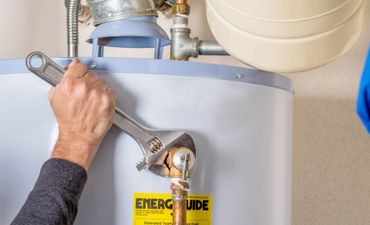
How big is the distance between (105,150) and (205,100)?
156 millimetres

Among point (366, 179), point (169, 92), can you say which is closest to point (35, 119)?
point (169, 92)

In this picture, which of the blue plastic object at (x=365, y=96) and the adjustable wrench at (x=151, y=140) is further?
the adjustable wrench at (x=151, y=140)

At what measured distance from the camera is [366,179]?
3.85 feet

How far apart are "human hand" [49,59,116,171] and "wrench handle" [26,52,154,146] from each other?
1 centimetres

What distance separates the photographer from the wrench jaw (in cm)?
69

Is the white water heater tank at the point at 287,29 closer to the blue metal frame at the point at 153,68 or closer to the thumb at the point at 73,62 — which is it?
the blue metal frame at the point at 153,68

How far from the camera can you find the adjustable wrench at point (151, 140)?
2.25ft

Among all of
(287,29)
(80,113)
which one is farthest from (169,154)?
(287,29)

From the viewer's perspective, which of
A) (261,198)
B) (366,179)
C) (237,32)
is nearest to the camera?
(237,32)

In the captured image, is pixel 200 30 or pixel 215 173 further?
pixel 200 30

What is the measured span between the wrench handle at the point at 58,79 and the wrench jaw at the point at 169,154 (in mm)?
19

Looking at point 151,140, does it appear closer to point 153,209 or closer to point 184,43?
point 153,209

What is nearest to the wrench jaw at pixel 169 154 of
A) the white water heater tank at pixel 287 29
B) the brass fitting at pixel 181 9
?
the white water heater tank at pixel 287 29

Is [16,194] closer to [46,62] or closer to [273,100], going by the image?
[46,62]
